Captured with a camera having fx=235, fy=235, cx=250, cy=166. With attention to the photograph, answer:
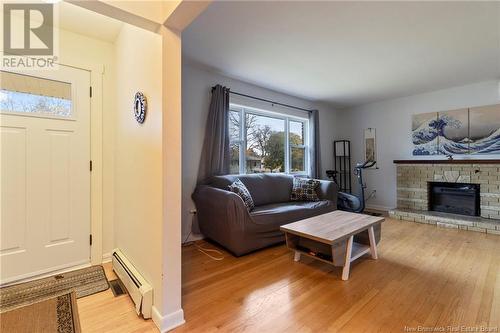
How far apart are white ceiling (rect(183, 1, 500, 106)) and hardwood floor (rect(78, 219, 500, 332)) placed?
7.58ft

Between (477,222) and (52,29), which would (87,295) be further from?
(477,222)

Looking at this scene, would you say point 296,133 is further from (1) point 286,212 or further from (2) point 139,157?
(2) point 139,157

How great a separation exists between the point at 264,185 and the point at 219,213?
107cm

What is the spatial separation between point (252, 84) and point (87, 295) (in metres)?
3.36

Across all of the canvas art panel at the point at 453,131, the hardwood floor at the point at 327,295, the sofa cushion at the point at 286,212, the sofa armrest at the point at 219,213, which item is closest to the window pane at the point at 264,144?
the sofa cushion at the point at 286,212

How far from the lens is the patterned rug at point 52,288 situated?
1748 mm

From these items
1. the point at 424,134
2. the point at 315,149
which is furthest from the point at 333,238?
the point at 424,134

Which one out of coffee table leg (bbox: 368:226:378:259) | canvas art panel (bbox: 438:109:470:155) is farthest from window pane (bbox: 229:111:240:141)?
canvas art panel (bbox: 438:109:470:155)

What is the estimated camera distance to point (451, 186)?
13.7 ft

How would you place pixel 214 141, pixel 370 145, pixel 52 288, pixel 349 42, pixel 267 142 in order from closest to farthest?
pixel 52 288, pixel 349 42, pixel 214 141, pixel 267 142, pixel 370 145

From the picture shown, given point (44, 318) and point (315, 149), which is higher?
point (315, 149)

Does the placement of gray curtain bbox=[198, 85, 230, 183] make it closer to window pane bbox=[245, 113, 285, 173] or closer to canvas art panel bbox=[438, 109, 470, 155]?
window pane bbox=[245, 113, 285, 173]

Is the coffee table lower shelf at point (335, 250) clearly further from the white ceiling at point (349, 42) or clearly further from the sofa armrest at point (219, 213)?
the white ceiling at point (349, 42)

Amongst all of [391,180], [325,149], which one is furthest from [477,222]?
[325,149]
